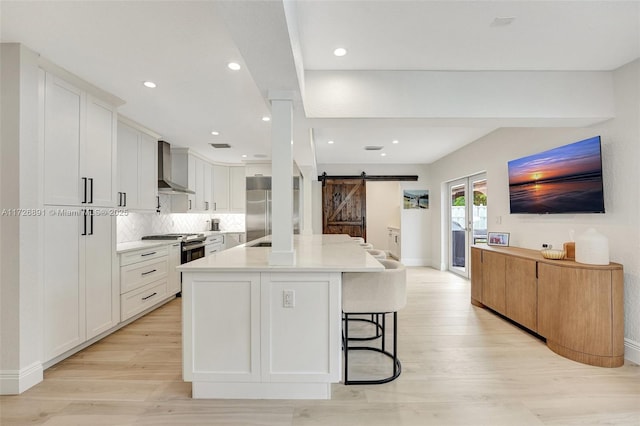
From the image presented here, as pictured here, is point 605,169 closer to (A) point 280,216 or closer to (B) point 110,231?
(A) point 280,216

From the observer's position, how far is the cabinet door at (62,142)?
2412mm

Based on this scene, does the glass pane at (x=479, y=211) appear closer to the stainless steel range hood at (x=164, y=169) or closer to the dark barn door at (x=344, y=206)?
the dark barn door at (x=344, y=206)

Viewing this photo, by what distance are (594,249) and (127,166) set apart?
198 inches

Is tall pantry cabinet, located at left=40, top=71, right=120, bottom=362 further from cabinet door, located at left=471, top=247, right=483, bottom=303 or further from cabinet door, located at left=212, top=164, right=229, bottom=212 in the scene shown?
cabinet door, located at left=471, top=247, right=483, bottom=303

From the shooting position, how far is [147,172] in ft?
14.0

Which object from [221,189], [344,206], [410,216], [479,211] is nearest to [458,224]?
[479,211]

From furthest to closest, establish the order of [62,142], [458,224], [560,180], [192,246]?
1. [458,224]
2. [192,246]
3. [560,180]
4. [62,142]

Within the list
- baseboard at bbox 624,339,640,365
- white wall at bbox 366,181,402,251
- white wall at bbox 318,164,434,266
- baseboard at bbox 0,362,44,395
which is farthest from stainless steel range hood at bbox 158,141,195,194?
white wall at bbox 366,181,402,251

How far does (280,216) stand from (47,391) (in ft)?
6.80

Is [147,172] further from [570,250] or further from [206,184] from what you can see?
[570,250]

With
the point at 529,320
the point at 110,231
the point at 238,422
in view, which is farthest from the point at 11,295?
the point at 529,320

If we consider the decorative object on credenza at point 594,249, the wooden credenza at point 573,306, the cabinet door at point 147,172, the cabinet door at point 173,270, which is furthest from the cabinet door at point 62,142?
the decorative object on credenza at point 594,249

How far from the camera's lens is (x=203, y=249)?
5266mm

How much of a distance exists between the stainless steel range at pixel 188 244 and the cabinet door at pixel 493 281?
13.9ft
